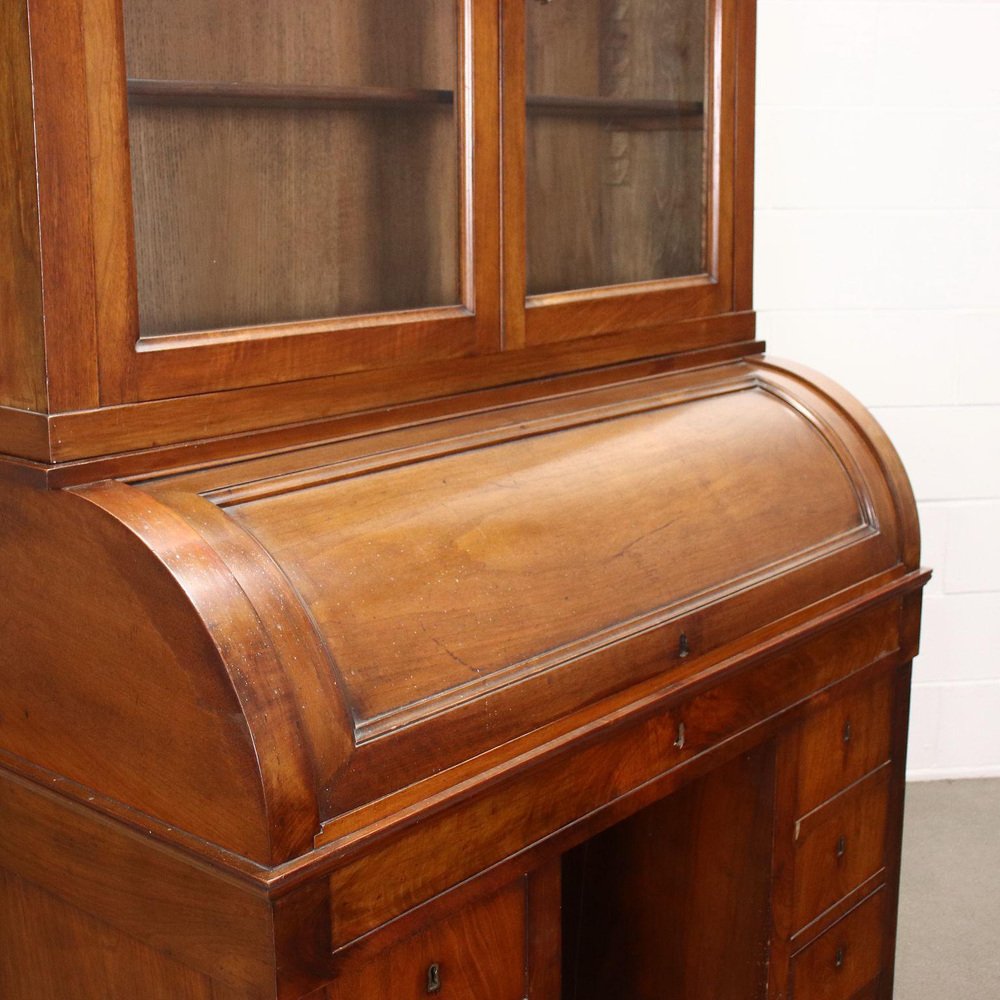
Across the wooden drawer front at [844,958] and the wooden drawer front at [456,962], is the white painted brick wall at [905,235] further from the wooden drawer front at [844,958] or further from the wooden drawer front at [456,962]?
the wooden drawer front at [456,962]

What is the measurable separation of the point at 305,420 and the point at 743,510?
692mm

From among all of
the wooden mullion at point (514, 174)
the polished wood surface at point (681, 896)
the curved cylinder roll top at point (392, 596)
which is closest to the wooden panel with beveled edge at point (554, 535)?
the curved cylinder roll top at point (392, 596)

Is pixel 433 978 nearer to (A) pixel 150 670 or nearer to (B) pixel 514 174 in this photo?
(A) pixel 150 670

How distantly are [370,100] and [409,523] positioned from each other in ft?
1.73

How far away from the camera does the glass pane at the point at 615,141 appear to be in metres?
1.85

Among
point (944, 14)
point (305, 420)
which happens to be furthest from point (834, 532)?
point (944, 14)

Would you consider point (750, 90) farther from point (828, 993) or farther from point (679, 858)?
point (828, 993)

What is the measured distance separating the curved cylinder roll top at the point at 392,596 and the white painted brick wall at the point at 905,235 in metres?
1.19

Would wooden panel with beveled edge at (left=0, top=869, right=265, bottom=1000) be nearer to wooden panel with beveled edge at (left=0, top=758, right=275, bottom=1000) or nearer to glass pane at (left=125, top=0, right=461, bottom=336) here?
wooden panel with beveled edge at (left=0, top=758, right=275, bottom=1000)

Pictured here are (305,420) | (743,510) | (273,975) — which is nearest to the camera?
(273,975)

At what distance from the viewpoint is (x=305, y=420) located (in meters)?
1.57

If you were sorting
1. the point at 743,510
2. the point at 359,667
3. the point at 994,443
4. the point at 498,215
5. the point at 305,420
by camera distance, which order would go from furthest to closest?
the point at 994,443 < the point at 743,510 < the point at 498,215 < the point at 305,420 < the point at 359,667

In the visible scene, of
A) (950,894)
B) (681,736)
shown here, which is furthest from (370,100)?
(950,894)

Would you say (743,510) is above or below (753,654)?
above
